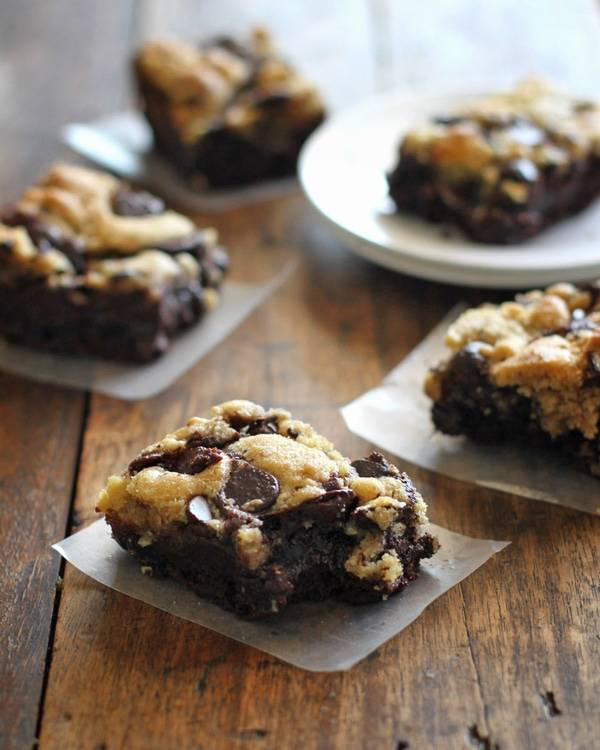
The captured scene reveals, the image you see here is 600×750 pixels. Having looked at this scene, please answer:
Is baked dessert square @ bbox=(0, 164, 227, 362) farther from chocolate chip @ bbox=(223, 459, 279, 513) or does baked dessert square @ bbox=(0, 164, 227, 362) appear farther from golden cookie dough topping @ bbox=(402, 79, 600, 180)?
chocolate chip @ bbox=(223, 459, 279, 513)

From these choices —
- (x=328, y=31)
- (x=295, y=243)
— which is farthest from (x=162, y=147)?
(x=328, y=31)

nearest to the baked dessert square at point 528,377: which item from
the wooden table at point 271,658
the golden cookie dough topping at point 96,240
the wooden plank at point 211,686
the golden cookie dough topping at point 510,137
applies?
the wooden table at point 271,658

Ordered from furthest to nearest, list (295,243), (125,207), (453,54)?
(453,54) < (295,243) < (125,207)

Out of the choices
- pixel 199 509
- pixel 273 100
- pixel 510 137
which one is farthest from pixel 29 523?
pixel 273 100

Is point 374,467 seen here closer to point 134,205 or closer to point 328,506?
point 328,506

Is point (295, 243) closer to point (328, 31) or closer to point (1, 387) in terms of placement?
point (1, 387)

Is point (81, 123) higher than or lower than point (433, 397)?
lower

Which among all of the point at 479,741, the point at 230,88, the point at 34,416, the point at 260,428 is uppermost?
the point at 260,428
